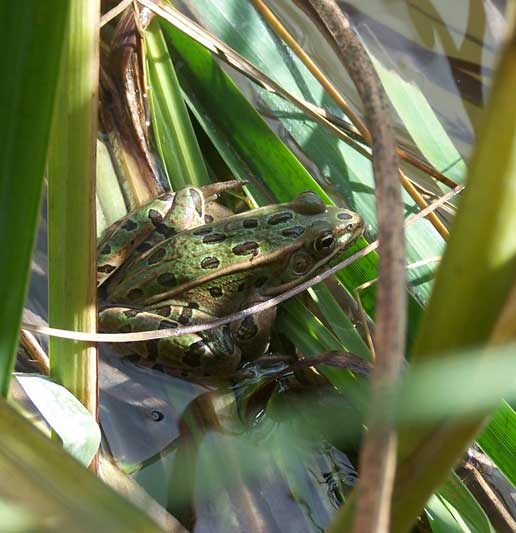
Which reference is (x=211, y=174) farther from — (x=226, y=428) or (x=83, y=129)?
(x=83, y=129)

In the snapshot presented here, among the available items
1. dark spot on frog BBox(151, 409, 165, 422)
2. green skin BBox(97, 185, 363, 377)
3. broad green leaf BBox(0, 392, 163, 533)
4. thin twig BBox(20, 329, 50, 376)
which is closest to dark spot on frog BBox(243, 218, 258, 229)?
green skin BBox(97, 185, 363, 377)

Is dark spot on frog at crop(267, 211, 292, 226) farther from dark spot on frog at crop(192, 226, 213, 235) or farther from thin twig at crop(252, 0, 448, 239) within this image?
thin twig at crop(252, 0, 448, 239)

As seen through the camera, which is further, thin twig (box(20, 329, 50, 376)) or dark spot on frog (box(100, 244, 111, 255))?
dark spot on frog (box(100, 244, 111, 255))

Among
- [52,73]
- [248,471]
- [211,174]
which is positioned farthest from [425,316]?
[211,174]

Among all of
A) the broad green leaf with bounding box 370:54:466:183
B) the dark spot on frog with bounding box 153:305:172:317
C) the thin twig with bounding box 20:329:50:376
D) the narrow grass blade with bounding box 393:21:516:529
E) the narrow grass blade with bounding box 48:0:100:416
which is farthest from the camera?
the broad green leaf with bounding box 370:54:466:183

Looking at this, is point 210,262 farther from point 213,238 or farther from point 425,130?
point 425,130

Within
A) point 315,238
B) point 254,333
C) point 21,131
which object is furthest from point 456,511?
point 21,131
